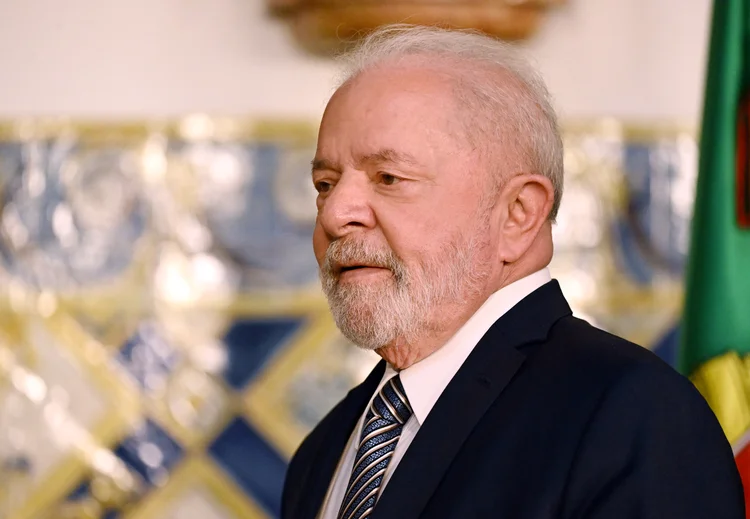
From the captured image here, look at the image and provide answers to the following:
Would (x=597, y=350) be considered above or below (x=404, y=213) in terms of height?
below

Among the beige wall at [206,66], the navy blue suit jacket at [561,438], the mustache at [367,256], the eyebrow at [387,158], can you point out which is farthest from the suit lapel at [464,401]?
the beige wall at [206,66]

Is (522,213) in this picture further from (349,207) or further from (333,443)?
(333,443)

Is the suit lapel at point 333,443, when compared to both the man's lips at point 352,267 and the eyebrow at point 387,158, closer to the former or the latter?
the man's lips at point 352,267

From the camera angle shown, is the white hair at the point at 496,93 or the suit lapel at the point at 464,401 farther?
the white hair at the point at 496,93

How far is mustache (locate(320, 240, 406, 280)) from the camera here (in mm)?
1717

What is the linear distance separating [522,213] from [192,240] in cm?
173

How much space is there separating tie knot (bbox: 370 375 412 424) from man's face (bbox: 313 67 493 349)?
0.07m

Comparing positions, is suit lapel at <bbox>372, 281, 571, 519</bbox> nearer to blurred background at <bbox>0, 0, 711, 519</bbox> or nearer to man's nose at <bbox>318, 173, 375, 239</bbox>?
man's nose at <bbox>318, 173, 375, 239</bbox>

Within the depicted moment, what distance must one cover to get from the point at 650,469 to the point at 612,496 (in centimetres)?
6

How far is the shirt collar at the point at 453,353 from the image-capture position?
1711 millimetres

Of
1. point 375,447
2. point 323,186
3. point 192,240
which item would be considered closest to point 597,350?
point 375,447

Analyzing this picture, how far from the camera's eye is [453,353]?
173cm

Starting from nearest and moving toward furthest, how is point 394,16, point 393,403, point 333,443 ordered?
point 393,403, point 333,443, point 394,16

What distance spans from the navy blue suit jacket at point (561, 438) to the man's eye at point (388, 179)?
0.86ft
